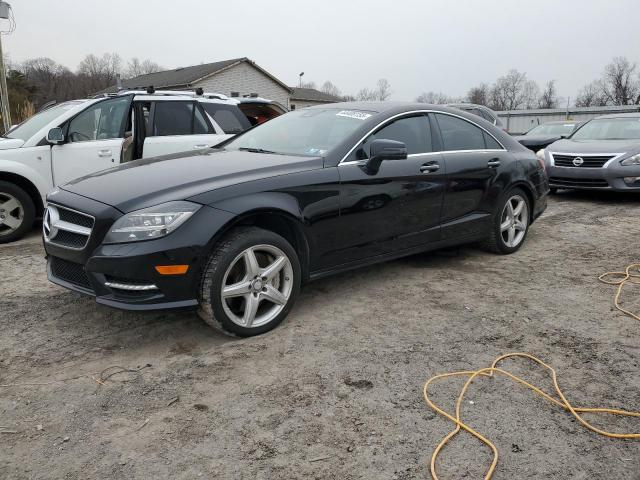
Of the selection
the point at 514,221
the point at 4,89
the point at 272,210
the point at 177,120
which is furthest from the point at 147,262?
the point at 4,89

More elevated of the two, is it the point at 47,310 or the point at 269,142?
the point at 269,142

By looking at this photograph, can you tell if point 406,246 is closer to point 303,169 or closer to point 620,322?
point 303,169

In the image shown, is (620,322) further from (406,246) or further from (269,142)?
(269,142)

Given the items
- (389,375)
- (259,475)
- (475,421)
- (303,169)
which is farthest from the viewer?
(303,169)

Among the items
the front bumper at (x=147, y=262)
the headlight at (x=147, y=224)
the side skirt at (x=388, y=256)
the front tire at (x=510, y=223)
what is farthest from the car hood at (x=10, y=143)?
the front tire at (x=510, y=223)

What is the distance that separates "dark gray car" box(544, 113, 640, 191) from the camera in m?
8.70

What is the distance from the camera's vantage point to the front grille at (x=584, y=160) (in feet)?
29.1

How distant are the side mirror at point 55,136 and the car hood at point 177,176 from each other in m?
2.57

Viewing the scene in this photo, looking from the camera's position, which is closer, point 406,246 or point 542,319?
point 542,319

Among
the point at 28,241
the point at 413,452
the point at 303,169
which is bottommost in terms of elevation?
the point at 413,452

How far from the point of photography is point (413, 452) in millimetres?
2346

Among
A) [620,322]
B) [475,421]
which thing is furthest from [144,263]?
[620,322]

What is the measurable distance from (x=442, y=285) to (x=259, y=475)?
9.13ft

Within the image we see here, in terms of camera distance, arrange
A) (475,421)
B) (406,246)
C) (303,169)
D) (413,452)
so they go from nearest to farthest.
A: (413,452) < (475,421) < (303,169) < (406,246)
